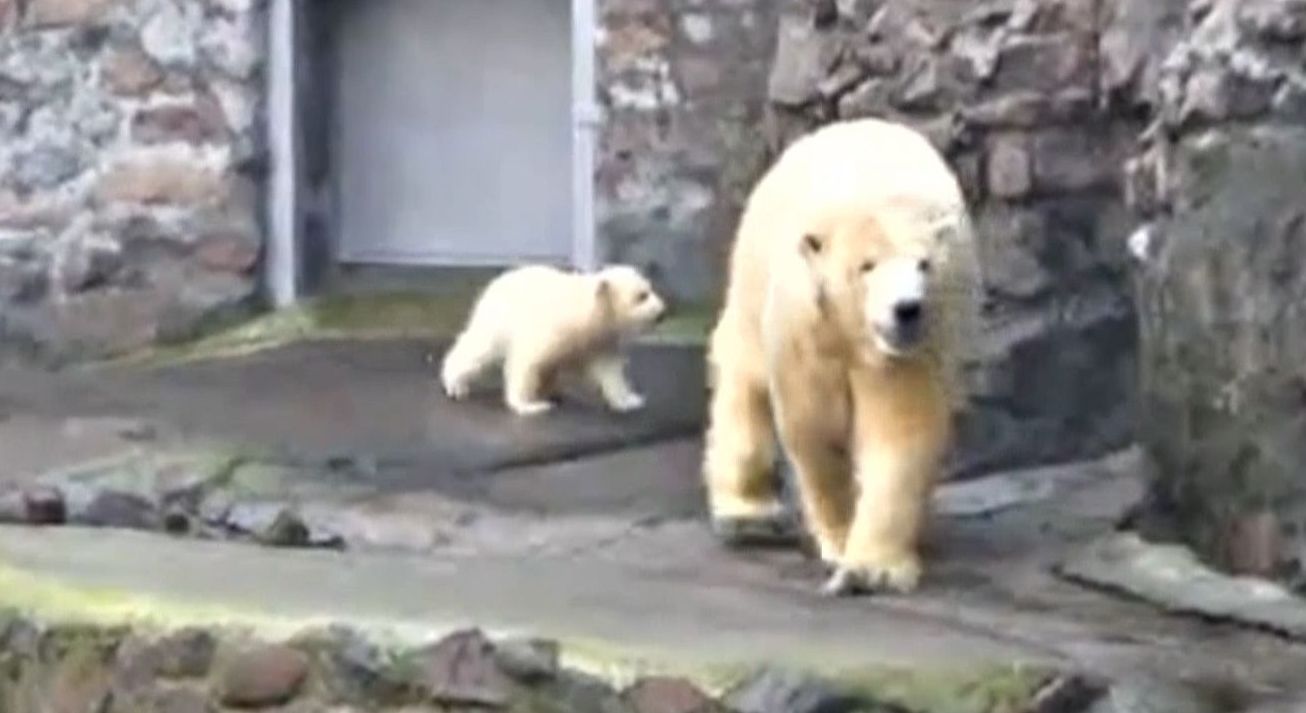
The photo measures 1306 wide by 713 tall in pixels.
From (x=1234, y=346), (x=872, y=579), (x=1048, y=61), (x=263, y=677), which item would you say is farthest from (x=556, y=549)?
(x=1048, y=61)

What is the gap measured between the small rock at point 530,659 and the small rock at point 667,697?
142 millimetres

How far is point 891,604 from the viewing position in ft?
14.1

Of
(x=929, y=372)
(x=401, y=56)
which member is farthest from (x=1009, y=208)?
(x=401, y=56)

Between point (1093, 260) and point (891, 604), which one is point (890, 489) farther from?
point (1093, 260)

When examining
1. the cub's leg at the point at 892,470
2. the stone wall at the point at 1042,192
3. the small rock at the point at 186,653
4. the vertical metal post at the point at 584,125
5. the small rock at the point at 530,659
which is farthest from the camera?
the vertical metal post at the point at 584,125

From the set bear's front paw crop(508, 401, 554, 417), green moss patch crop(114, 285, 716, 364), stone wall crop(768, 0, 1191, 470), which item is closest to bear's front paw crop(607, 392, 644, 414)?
bear's front paw crop(508, 401, 554, 417)

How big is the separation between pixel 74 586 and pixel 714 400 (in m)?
0.96

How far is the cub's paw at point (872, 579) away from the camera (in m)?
4.37

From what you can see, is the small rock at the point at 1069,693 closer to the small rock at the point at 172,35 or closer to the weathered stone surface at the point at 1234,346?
the weathered stone surface at the point at 1234,346

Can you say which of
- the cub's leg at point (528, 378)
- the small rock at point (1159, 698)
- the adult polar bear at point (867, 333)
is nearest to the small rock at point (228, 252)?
the cub's leg at point (528, 378)

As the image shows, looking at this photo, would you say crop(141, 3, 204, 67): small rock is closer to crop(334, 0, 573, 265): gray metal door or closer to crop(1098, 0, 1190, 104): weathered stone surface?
crop(334, 0, 573, 265): gray metal door

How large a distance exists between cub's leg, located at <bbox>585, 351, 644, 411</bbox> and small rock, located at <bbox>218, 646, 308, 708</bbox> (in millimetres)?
1950

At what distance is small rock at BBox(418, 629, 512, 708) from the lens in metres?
4.04

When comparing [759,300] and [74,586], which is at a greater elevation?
[759,300]
